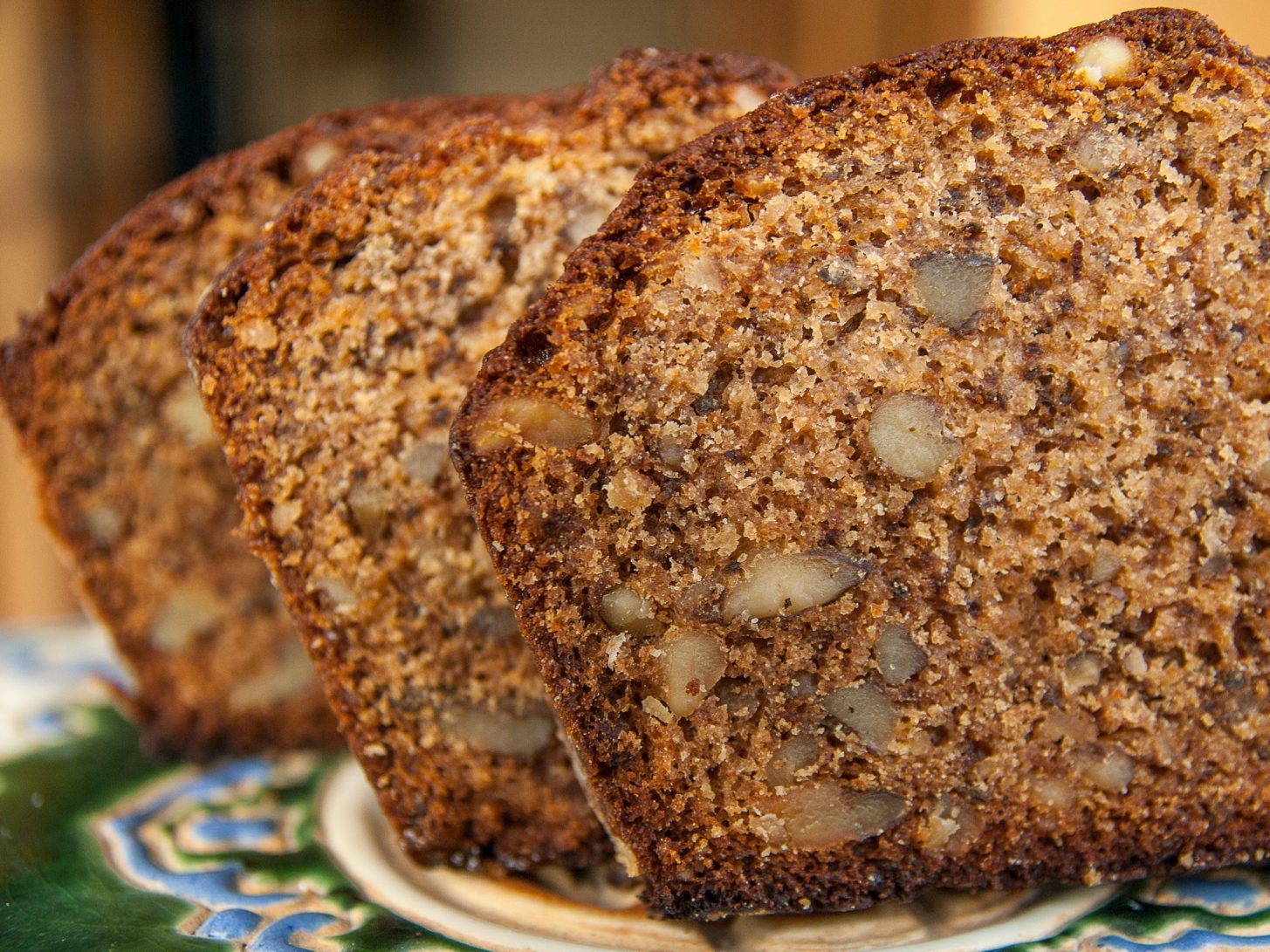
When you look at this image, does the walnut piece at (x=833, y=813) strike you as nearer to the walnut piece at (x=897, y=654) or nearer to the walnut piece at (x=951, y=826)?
the walnut piece at (x=951, y=826)

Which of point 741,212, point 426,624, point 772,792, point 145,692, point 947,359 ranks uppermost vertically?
point 741,212

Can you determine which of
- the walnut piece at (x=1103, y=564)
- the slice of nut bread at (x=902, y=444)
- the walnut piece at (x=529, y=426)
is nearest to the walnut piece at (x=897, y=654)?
the slice of nut bread at (x=902, y=444)

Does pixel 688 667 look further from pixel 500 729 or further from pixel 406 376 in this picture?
pixel 406 376

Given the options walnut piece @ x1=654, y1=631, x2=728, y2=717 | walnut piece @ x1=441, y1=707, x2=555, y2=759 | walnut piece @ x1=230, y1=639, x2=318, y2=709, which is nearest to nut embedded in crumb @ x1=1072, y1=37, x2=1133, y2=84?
walnut piece @ x1=654, y1=631, x2=728, y2=717

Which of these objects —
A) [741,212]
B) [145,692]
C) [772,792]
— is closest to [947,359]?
[741,212]

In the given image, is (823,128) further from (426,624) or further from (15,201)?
(15,201)

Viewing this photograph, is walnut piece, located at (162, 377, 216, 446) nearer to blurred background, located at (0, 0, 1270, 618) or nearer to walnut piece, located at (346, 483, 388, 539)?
walnut piece, located at (346, 483, 388, 539)

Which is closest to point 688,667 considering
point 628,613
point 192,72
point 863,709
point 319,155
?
point 628,613
